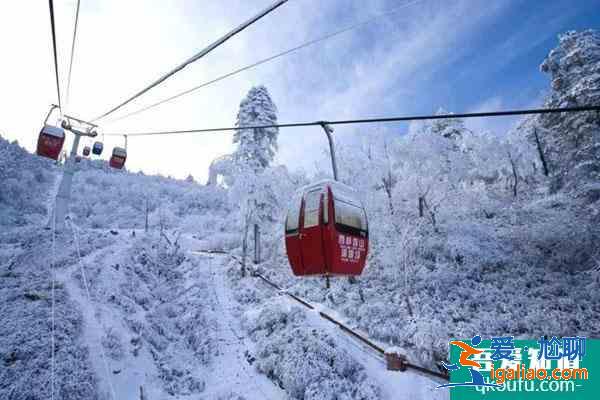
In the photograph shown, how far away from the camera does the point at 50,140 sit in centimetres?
1379

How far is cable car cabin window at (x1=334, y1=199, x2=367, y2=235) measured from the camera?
6828 mm

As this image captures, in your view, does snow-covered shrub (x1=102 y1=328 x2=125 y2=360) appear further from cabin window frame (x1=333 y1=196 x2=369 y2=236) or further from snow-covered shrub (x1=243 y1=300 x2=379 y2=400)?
cabin window frame (x1=333 y1=196 x2=369 y2=236)

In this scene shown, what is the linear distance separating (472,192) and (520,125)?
22820 mm

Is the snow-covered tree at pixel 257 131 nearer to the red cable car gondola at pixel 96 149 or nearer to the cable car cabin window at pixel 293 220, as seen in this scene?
the red cable car gondola at pixel 96 149

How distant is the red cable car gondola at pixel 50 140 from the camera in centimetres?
1368

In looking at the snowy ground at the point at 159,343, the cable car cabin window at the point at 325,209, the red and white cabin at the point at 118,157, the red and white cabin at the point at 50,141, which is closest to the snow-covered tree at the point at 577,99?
the snowy ground at the point at 159,343

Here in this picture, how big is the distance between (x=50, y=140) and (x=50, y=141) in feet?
0.14

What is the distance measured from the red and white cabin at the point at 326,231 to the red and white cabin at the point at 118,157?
12.2m

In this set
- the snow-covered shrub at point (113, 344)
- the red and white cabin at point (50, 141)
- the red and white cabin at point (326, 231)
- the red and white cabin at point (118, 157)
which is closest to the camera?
the red and white cabin at point (326, 231)

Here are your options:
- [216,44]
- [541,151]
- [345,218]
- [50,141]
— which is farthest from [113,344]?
[541,151]

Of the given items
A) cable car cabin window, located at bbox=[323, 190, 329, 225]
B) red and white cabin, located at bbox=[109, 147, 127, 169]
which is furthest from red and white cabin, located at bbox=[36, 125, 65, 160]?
cable car cabin window, located at bbox=[323, 190, 329, 225]

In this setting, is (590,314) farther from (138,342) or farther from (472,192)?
(138,342)

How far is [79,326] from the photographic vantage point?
11.5 m

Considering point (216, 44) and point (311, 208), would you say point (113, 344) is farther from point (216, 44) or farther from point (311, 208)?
point (216, 44)
